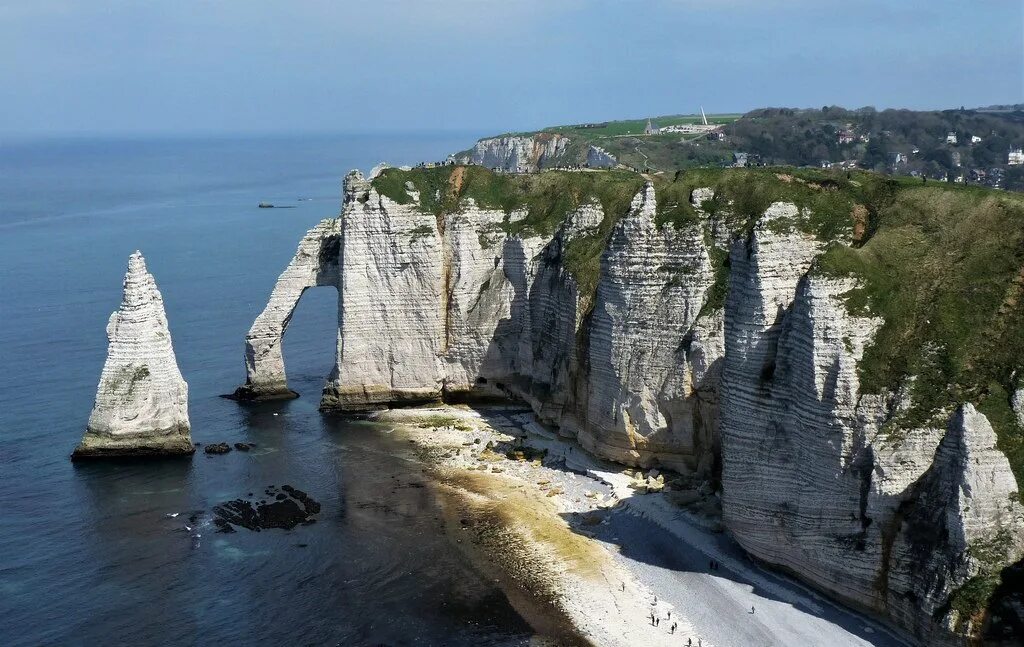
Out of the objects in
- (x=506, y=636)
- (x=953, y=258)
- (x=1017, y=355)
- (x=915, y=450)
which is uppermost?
(x=953, y=258)

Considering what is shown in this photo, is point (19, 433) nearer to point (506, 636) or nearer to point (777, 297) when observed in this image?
point (506, 636)

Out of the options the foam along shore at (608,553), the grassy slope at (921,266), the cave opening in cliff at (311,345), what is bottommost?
the foam along shore at (608,553)

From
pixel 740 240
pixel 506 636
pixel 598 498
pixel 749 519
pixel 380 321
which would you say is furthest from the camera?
pixel 380 321

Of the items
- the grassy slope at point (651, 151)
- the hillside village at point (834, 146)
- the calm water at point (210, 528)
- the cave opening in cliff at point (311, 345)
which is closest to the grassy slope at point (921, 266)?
the calm water at point (210, 528)

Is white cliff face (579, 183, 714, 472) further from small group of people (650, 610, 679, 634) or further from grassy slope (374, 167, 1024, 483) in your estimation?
small group of people (650, 610, 679, 634)

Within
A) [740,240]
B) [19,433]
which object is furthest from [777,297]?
[19,433]

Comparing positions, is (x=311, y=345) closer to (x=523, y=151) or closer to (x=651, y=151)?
(x=651, y=151)

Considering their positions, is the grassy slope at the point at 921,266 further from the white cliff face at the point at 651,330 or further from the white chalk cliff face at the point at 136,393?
the white chalk cliff face at the point at 136,393
